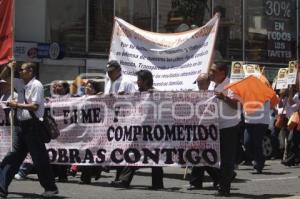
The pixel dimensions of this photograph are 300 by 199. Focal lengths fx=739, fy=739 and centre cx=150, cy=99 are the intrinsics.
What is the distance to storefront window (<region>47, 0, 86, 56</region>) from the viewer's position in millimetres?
26844

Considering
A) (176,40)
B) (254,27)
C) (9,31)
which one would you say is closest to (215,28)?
(176,40)

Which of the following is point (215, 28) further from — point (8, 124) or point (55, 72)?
point (55, 72)

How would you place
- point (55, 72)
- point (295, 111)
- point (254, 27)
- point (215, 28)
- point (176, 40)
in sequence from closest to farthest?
point (215, 28) → point (176, 40) → point (295, 111) → point (55, 72) → point (254, 27)

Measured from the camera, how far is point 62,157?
39.2ft

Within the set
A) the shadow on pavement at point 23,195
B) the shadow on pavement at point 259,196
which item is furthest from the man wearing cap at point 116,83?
the shadow on pavement at point 259,196

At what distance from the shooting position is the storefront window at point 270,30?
33.8 m

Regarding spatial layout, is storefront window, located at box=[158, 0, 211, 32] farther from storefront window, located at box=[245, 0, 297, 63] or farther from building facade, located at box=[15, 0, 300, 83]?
storefront window, located at box=[245, 0, 297, 63]

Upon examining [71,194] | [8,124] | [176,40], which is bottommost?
[71,194]

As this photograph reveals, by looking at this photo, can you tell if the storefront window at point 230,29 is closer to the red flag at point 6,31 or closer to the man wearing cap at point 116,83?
the man wearing cap at point 116,83

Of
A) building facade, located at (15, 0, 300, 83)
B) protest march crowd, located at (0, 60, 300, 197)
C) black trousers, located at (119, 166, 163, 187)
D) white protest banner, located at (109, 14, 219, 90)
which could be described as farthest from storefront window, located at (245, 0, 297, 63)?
black trousers, located at (119, 166, 163, 187)

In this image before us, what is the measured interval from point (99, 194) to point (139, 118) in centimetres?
135

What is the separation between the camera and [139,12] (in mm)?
29734

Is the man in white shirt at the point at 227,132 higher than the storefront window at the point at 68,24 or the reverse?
the reverse

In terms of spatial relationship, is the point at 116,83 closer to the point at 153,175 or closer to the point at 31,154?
the point at 153,175
